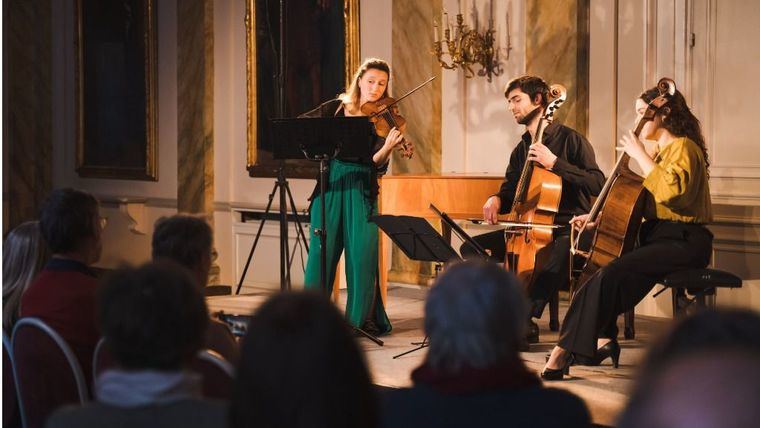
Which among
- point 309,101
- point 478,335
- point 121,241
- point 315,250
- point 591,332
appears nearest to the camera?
point 478,335

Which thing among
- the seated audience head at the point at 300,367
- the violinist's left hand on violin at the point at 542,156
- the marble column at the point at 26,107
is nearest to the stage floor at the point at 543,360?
the violinist's left hand on violin at the point at 542,156

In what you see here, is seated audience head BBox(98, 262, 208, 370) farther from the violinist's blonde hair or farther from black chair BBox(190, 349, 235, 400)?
the violinist's blonde hair

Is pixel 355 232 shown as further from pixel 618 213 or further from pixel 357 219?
pixel 618 213

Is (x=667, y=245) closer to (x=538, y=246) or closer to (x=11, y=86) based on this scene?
(x=538, y=246)

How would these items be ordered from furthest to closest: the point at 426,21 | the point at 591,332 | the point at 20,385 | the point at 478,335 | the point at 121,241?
the point at 121,241 < the point at 426,21 < the point at 591,332 < the point at 20,385 < the point at 478,335

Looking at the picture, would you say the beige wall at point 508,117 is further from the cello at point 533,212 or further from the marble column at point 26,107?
the cello at point 533,212

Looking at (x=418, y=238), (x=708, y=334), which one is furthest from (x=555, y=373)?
(x=708, y=334)

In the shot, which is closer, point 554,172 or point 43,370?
point 43,370

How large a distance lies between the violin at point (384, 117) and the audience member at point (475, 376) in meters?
4.01

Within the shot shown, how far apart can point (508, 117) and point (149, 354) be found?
5766 millimetres

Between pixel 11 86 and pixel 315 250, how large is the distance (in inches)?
261

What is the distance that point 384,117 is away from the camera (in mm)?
5832

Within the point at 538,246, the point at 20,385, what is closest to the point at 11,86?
the point at 538,246

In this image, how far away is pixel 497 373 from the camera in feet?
5.94
